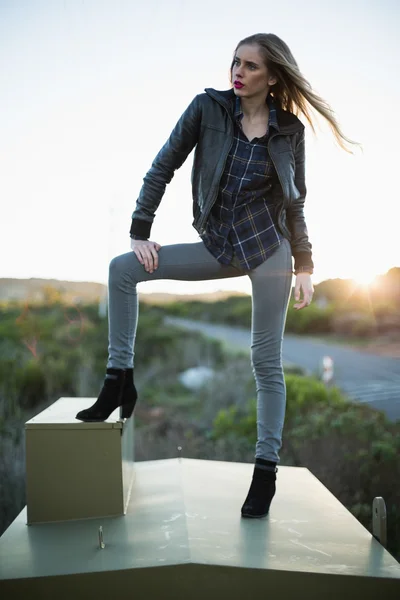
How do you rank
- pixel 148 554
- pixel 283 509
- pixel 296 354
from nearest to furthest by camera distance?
pixel 148 554
pixel 283 509
pixel 296 354

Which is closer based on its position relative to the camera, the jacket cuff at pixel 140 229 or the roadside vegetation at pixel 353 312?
the jacket cuff at pixel 140 229

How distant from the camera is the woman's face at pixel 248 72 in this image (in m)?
2.33

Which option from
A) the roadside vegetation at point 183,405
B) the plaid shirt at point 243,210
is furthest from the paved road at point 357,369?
the plaid shirt at point 243,210

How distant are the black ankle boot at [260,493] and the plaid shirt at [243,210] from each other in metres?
0.80

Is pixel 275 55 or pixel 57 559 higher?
pixel 275 55

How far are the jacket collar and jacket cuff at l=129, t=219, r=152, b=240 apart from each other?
554mm

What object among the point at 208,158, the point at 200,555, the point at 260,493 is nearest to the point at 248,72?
the point at 208,158

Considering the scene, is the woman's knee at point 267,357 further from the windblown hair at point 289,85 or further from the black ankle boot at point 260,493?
the windblown hair at point 289,85

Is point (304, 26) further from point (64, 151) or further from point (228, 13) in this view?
point (64, 151)

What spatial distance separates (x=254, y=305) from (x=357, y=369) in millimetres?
3496

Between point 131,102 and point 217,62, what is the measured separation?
864 mm

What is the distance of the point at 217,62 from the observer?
3.94 metres

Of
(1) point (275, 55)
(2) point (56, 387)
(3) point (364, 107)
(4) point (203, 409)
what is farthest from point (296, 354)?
(1) point (275, 55)

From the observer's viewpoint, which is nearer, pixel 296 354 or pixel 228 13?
pixel 228 13
